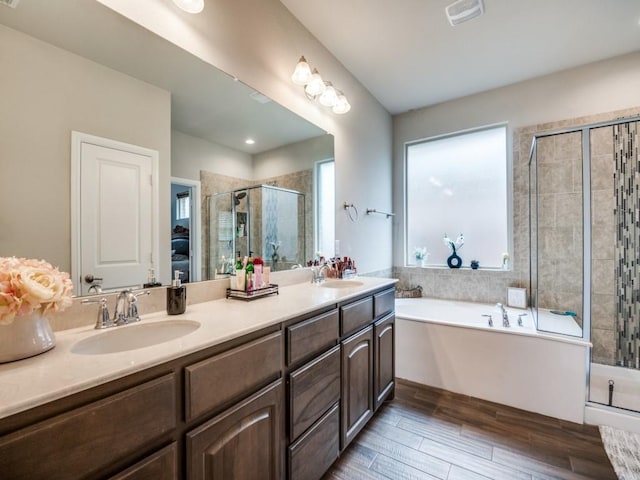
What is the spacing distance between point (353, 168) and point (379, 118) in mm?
951

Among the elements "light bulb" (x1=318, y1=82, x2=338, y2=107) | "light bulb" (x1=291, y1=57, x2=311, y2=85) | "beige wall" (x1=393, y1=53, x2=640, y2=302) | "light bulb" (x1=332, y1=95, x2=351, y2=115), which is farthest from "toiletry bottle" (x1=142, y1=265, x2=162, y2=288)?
"beige wall" (x1=393, y1=53, x2=640, y2=302)

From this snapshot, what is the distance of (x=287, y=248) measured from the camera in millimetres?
2037

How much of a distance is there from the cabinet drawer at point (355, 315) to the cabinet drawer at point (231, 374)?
49cm

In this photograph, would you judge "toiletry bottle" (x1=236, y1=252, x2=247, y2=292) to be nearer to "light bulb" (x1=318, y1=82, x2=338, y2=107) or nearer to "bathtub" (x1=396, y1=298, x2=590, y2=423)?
"light bulb" (x1=318, y1=82, x2=338, y2=107)

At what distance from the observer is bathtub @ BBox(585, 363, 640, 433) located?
1823mm

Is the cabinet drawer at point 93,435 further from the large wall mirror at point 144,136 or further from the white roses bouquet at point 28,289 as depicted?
the large wall mirror at point 144,136

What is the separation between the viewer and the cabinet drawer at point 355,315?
1.54 m

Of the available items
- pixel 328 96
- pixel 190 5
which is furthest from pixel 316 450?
pixel 328 96

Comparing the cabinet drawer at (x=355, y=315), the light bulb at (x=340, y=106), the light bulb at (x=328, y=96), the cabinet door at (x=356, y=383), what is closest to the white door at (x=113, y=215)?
the cabinet drawer at (x=355, y=315)

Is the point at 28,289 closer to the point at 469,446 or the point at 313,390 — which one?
the point at 313,390

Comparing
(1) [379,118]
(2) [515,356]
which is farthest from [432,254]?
(1) [379,118]

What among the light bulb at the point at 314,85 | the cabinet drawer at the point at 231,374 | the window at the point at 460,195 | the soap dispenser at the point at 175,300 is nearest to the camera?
the cabinet drawer at the point at 231,374

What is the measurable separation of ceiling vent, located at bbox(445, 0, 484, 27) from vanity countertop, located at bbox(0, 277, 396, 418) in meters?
2.11

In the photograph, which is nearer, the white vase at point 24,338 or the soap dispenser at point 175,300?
the white vase at point 24,338
